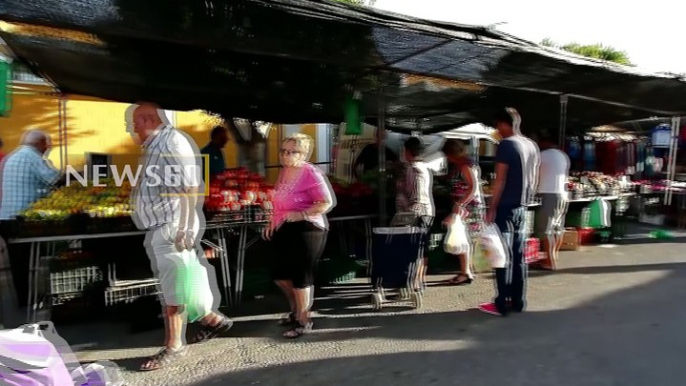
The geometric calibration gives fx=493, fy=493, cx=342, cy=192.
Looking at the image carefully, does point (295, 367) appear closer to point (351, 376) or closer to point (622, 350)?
point (351, 376)

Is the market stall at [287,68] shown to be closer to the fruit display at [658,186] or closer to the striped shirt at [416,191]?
the striped shirt at [416,191]

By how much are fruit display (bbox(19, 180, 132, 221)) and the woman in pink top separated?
1453 millimetres

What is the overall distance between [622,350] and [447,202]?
3.03 m

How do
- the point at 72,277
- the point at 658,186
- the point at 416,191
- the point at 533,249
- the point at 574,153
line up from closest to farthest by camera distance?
the point at 72,277
the point at 416,191
the point at 533,249
the point at 574,153
the point at 658,186

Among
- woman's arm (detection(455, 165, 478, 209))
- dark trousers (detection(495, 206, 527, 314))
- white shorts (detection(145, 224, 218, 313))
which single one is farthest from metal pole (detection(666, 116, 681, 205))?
white shorts (detection(145, 224, 218, 313))

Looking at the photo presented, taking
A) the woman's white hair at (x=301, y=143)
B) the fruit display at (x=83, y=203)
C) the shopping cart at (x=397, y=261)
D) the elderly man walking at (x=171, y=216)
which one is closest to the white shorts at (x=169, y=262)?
the elderly man walking at (x=171, y=216)

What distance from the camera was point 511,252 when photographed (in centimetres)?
470

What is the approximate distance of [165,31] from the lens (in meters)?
3.99

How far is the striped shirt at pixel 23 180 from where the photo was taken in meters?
4.48

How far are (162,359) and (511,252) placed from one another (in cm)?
320

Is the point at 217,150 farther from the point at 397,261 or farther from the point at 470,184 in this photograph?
the point at 470,184

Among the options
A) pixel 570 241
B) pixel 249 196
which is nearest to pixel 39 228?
pixel 249 196

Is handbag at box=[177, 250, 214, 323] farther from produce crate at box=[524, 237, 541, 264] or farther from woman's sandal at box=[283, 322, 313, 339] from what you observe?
produce crate at box=[524, 237, 541, 264]

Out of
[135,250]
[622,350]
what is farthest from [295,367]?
[622,350]
